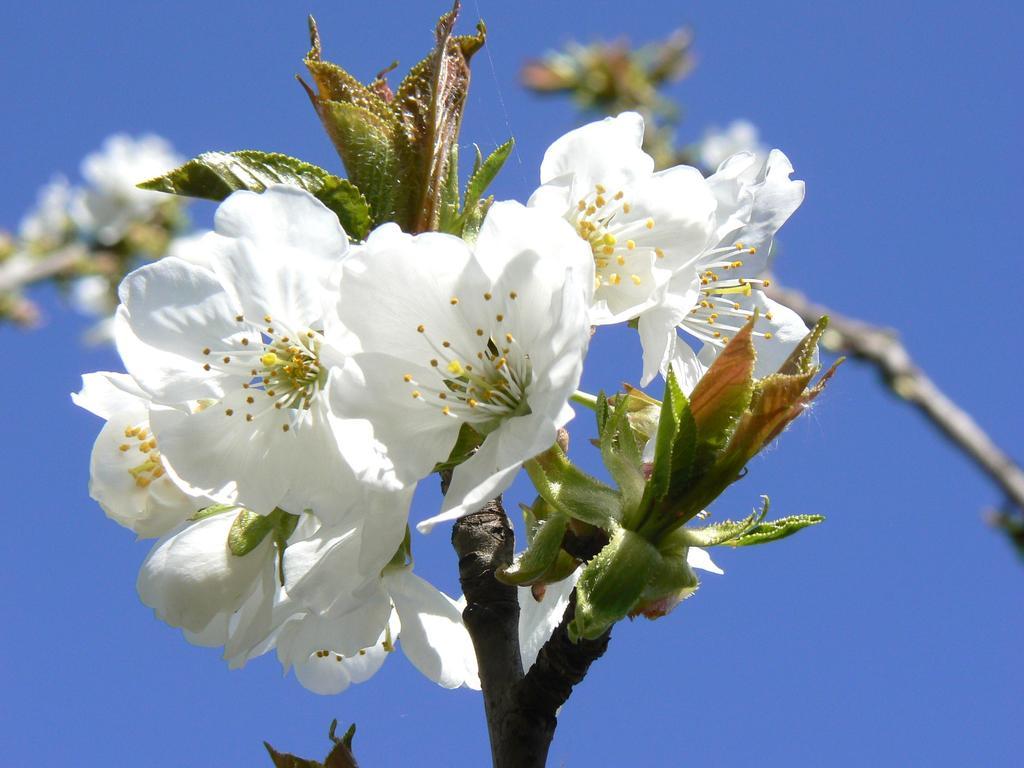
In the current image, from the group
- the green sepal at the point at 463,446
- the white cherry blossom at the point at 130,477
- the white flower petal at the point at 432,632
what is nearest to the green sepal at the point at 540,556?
the green sepal at the point at 463,446

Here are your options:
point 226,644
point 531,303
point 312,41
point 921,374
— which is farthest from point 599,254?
point 921,374

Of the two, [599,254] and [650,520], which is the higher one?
[599,254]

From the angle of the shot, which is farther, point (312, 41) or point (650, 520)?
point (312, 41)

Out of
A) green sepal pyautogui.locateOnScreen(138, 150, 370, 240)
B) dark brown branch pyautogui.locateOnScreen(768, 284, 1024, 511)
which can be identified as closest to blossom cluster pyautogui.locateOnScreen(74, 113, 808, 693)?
green sepal pyautogui.locateOnScreen(138, 150, 370, 240)

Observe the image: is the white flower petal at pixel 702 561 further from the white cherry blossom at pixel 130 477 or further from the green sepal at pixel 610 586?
the white cherry blossom at pixel 130 477

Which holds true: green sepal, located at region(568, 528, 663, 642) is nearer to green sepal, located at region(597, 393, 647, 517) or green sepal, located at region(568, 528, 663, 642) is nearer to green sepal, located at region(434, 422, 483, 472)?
green sepal, located at region(597, 393, 647, 517)

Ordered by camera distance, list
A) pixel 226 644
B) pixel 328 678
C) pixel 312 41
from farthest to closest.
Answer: pixel 328 678
pixel 312 41
pixel 226 644

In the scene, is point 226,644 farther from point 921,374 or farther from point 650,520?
point 921,374
